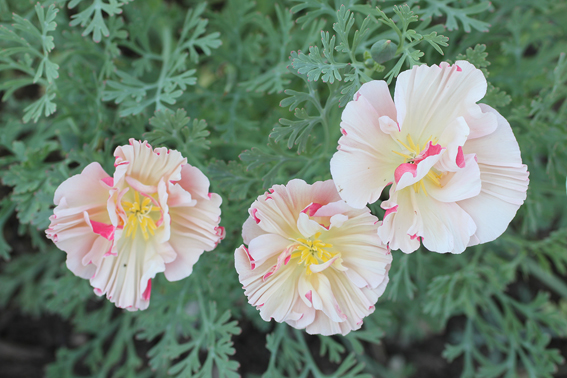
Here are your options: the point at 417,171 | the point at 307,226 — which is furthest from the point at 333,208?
the point at 417,171

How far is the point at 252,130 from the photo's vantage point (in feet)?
5.21

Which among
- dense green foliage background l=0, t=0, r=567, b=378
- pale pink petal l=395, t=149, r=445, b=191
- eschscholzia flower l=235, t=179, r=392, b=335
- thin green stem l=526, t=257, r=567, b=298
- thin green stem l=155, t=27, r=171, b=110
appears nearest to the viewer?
pale pink petal l=395, t=149, r=445, b=191

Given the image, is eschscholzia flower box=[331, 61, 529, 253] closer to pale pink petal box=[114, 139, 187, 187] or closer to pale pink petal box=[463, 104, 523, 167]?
pale pink petal box=[463, 104, 523, 167]

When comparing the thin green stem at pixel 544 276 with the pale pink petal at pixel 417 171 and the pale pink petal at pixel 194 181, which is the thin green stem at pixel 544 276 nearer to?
the pale pink petal at pixel 417 171

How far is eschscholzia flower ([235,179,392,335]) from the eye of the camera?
920 millimetres

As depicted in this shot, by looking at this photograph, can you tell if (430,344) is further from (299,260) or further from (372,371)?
(299,260)

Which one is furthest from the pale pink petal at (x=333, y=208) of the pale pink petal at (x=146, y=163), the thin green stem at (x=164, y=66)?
the thin green stem at (x=164, y=66)

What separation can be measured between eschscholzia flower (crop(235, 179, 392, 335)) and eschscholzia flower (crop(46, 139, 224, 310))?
0.40 ft

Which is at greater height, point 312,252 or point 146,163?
point 146,163

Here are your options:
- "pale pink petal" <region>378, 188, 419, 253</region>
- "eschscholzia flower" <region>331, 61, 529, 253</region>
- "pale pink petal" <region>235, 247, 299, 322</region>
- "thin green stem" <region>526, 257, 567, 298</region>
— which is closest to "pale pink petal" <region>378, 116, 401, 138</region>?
"eschscholzia flower" <region>331, 61, 529, 253</region>

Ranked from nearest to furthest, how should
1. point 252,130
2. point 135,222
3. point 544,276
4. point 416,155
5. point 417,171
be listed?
point 417,171 → point 416,155 → point 135,222 → point 252,130 → point 544,276

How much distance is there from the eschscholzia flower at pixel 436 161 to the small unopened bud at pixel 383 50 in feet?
0.49

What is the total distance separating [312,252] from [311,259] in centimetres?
2

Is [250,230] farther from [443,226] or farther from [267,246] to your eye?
[443,226]
